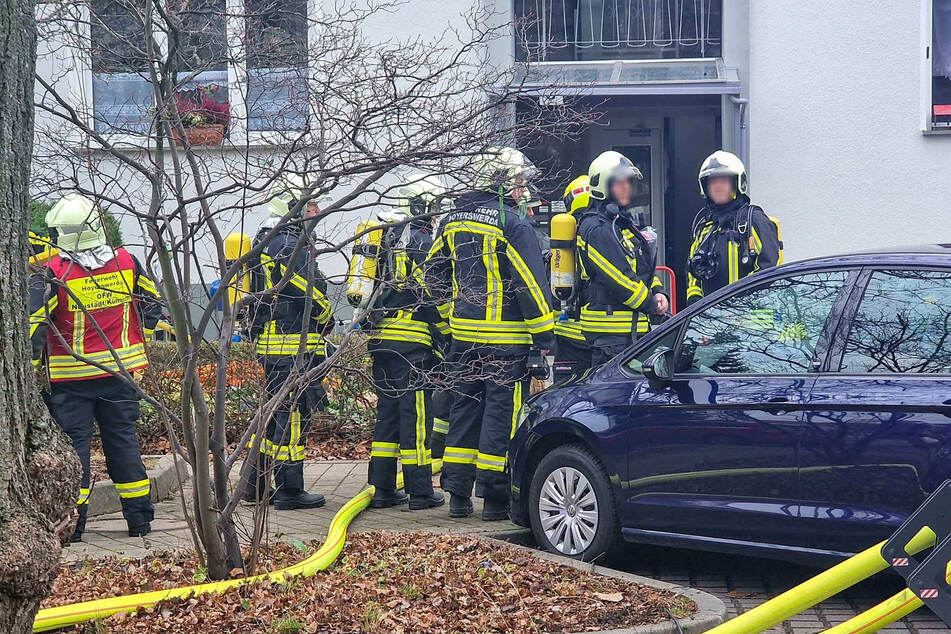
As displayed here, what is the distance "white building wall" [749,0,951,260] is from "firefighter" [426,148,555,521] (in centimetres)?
678

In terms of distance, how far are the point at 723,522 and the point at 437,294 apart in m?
1.97

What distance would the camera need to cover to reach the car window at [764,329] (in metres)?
5.73

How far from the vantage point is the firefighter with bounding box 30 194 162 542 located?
6977mm

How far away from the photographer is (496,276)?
741 cm

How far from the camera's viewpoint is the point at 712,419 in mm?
5887

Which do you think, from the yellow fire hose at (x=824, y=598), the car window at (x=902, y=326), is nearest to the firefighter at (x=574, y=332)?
the car window at (x=902, y=326)

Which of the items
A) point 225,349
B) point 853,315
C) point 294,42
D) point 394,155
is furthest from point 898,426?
point 294,42

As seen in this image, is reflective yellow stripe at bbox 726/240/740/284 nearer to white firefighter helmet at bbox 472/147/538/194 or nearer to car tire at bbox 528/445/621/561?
car tire at bbox 528/445/621/561

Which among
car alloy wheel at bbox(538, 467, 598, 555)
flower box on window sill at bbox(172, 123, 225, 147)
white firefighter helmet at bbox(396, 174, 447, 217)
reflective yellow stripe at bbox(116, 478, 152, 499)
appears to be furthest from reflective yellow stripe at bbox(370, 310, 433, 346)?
flower box on window sill at bbox(172, 123, 225, 147)

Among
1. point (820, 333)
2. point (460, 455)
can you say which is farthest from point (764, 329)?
point (460, 455)

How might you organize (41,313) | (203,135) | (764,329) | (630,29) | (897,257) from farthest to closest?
(630,29) < (41,313) < (764,329) < (897,257) < (203,135)

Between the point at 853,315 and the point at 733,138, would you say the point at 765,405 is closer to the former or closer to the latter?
the point at 853,315

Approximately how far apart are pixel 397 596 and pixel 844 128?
970 centimetres

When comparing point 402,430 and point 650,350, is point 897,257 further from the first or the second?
point 402,430
